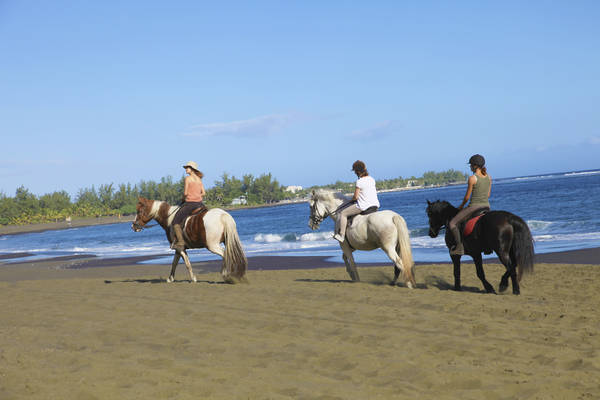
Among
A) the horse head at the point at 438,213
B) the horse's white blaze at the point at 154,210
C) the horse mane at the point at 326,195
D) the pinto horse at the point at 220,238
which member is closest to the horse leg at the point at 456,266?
the horse head at the point at 438,213

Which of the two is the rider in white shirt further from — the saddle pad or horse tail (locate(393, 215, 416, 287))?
the saddle pad

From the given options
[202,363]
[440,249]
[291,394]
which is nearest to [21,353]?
[202,363]

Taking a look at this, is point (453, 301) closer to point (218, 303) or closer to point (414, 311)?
point (414, 311)

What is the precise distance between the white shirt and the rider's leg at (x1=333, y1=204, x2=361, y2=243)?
0.42 ft

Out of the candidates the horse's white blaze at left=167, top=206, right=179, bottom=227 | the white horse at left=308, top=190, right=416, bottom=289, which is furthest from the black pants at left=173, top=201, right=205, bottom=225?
the white horse at left=308, top=190, right=416, bottom=289

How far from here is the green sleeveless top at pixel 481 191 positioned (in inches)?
344

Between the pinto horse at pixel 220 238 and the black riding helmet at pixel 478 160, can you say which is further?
the pinto horse at pixel 220 238

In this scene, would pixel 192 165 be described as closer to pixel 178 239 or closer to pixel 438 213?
pixel 178 239

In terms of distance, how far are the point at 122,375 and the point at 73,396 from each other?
0.55 m

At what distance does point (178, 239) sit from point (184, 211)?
0.64m

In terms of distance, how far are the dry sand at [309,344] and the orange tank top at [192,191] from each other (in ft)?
8.70

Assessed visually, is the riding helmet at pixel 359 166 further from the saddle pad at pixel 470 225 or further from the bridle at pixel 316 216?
the saddle pad at pixel 470 225

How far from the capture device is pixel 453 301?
7.84m

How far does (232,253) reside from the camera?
10922 mm
